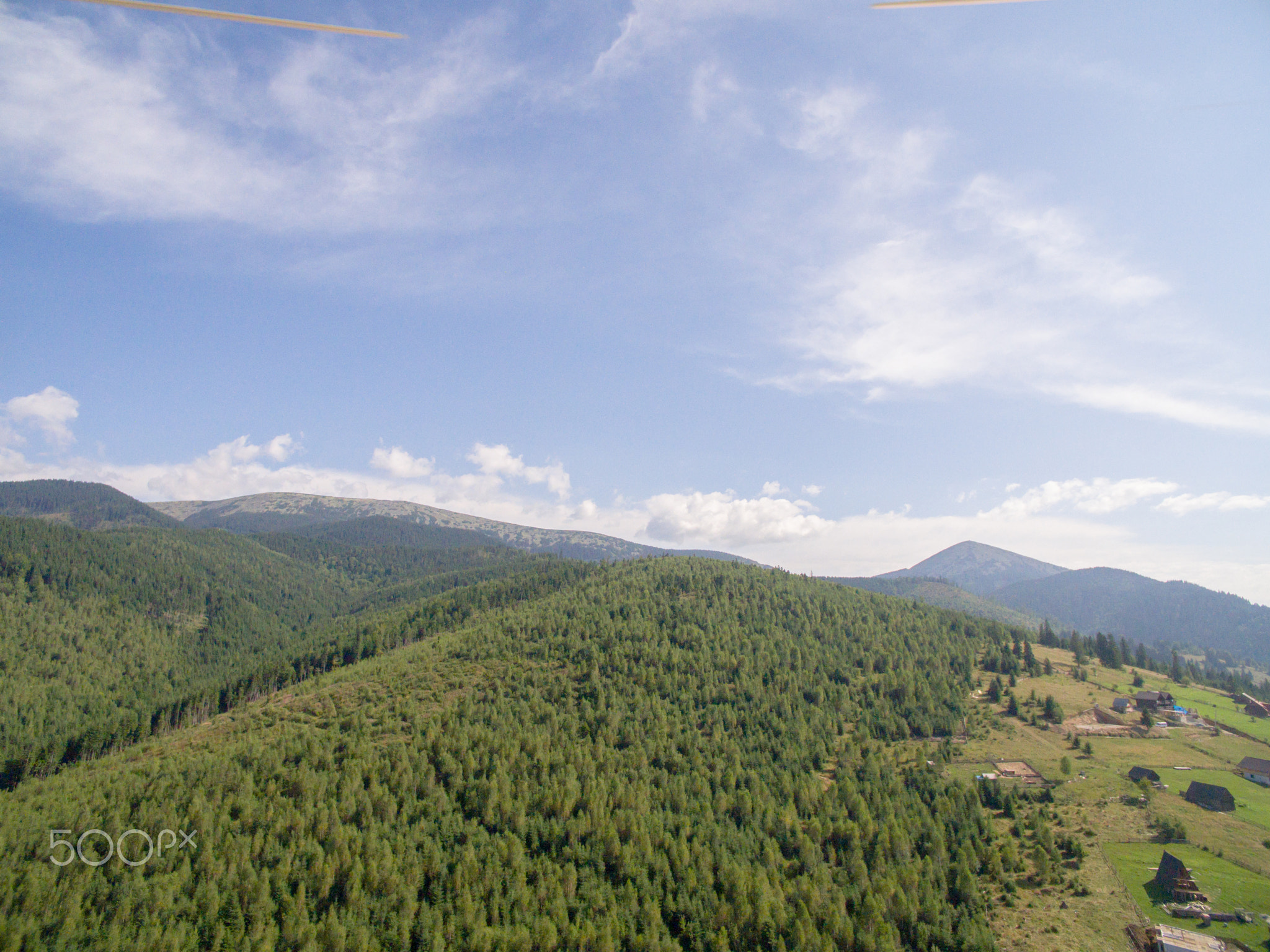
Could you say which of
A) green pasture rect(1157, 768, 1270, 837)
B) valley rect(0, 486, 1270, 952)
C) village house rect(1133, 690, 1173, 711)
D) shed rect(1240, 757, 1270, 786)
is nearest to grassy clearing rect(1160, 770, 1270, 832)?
green pasture rect(1157, 768, 1270, 837)

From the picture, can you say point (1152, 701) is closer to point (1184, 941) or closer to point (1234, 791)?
point (1234, 791)

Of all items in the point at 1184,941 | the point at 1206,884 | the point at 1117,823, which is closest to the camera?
the point at 1184,941

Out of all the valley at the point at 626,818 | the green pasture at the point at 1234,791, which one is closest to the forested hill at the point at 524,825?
the valley at the point at 626,818

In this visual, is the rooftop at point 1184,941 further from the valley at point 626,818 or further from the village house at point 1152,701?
the village house at point 1152,701

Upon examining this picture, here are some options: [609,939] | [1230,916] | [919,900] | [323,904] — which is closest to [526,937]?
[609,939]

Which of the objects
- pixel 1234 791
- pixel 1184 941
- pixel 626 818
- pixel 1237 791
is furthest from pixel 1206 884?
pixel 626 818

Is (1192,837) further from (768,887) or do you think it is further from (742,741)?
(742,741)
